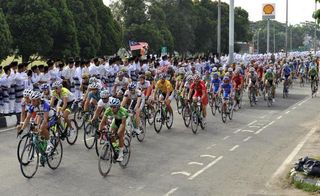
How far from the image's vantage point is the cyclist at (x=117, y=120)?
39.2ft

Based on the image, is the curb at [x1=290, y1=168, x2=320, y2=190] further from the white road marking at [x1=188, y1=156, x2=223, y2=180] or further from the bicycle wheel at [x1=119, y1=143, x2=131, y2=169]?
the bicycle wheel at [x1=119, y1=143, x2=131, y2=169]

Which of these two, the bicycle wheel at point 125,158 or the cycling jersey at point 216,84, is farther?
the cycling jersey at point 216,84

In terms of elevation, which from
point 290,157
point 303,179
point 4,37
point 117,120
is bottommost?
point 290,157

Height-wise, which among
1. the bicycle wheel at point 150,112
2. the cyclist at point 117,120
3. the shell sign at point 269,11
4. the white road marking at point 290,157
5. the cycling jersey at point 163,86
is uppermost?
the shell sign at point 269,11

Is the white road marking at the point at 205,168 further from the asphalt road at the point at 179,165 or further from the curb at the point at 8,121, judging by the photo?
the curb at the point at 8,121

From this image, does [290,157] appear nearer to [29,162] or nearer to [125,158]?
[125,158]

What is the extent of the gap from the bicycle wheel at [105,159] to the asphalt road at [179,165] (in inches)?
6.5

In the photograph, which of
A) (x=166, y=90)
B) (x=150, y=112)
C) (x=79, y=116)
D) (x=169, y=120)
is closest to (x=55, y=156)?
(x=79, y=116)

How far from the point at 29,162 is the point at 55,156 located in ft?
Result: 3.28

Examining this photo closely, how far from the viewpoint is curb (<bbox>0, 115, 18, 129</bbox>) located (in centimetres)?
1925

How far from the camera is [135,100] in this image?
1617cm

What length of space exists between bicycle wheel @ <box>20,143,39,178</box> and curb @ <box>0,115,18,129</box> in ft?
25.5

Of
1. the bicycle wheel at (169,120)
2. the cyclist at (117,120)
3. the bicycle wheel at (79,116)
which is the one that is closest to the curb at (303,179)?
the cyclist at (117,120)

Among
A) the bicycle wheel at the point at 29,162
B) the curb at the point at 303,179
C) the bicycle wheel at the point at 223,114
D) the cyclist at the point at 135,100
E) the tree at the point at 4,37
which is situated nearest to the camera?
the curb at the point at 303,179
